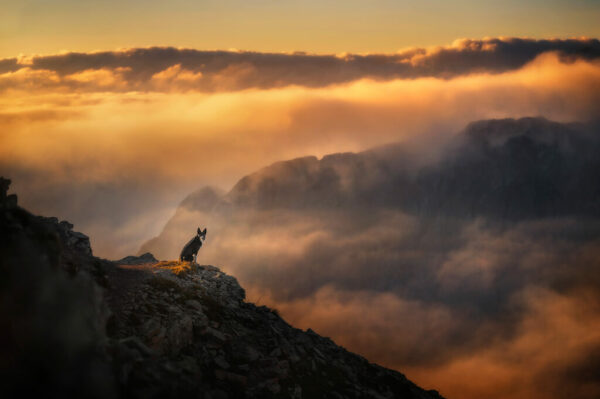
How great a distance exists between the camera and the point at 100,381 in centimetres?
1549

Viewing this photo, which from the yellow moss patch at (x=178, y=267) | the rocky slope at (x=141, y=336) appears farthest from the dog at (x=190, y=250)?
the rocky slope at (x=141, y=336)

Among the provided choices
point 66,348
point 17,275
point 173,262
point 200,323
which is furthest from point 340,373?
point 17,275

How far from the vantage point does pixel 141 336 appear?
76.1 ft

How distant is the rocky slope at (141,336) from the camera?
594 inches

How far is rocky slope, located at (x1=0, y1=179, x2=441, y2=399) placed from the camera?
15086 mm

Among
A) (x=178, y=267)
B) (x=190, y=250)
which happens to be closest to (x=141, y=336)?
(x=178, y=267)

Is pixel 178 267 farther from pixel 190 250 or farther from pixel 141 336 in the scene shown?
pixel 141 336

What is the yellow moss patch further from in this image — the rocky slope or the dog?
the dog

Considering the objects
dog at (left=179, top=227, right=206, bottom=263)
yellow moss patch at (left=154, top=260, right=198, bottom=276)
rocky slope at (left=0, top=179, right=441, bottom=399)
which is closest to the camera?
rocky slope at (left=0, top=179, right=441, bottom=399)

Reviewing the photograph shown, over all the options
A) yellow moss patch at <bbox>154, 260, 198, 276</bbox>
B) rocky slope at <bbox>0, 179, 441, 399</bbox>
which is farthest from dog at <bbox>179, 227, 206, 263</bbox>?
rocky slope at <bbox>0, 179, 441, 399</bbox>

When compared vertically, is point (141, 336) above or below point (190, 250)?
below

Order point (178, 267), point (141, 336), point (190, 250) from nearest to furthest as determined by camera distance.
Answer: point (141, 336) < point (178, 267) < point (190, 250)

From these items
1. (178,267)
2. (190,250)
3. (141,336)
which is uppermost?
(190,250)

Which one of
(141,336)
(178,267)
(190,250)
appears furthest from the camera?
(190,250)
